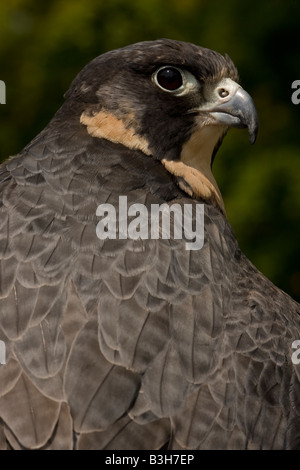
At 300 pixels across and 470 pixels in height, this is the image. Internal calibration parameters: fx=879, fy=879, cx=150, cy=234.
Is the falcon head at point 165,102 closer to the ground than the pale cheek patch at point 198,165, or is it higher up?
higher up

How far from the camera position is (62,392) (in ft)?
8.81

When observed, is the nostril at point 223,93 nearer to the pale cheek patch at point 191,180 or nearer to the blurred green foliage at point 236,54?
the pale cheek patch at point 191,180

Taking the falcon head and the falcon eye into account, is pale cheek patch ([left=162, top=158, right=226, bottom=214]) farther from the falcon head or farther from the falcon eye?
the falcon eye

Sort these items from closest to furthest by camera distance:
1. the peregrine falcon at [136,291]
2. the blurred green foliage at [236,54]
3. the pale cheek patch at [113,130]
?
the peregrine falcon at [136,291], the pale cheek patch at [113,130], the blurred green foliage at [236,54]

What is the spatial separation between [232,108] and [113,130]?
0.50 m

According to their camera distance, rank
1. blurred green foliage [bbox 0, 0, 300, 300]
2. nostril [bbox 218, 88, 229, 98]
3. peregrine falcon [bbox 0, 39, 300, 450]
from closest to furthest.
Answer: peregrine falcon [bbox 0, 39, 300, 450] → nostril [bbox 218, 88, 229, 98] → blurred green foliage [bbox 0, 0, 300, 300]

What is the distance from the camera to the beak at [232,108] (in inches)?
142

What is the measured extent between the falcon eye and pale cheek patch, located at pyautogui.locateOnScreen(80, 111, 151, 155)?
0.74 feet

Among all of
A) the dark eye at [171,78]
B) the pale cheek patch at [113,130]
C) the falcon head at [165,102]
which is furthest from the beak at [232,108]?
the pale cheek patch at [113,130]

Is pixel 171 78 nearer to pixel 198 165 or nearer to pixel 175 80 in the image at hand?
pixel 175 80

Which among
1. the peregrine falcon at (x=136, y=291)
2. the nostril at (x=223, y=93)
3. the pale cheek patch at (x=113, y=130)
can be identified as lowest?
the peregrine falcon at (x=136, y=291)

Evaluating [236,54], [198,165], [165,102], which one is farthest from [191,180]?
[236,54]

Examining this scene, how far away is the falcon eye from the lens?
3.59 m

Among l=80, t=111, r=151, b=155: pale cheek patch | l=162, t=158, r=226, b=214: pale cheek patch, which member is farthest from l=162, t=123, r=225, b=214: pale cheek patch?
l=80, t=111, r=151, b=155: pale cheek patch
